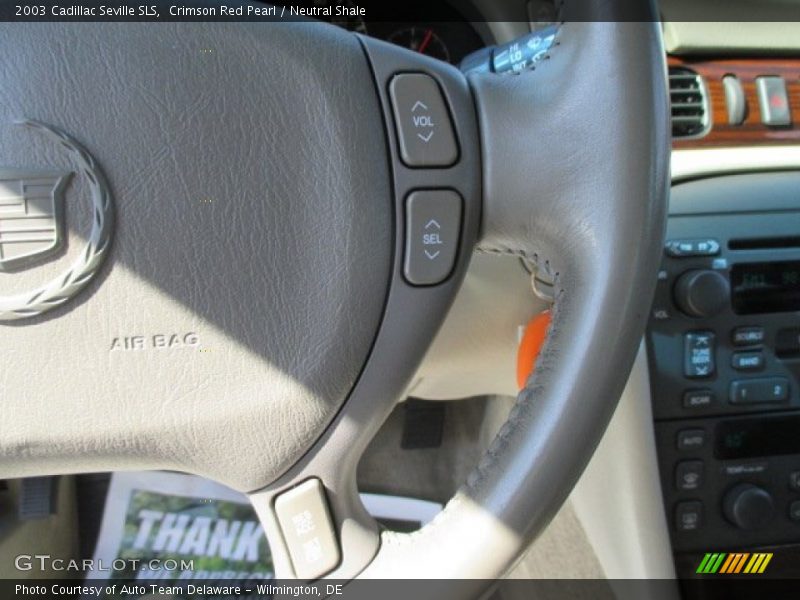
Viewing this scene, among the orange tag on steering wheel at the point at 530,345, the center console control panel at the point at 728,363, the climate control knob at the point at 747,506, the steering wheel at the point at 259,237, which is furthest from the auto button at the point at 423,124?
the climate control knob at the point at 747,506

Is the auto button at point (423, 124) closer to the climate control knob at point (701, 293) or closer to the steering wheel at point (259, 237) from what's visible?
the steering wheel at point (259, 237)

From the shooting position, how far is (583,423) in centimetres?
64

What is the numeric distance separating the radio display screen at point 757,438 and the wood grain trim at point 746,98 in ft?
1.21

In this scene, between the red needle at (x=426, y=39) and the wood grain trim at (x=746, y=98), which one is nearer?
the wood grain trim at (x=746, y=98)

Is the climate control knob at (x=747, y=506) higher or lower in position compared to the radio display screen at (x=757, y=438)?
lower

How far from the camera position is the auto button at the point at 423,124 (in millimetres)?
715

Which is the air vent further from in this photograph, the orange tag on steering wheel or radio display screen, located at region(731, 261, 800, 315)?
the orange tag on steering wheel

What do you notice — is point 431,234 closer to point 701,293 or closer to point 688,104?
point 701,293

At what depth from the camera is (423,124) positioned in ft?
2.36

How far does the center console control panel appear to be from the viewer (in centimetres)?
106

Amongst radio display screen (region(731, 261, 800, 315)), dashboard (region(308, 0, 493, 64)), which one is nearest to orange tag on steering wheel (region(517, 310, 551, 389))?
radio display screen (region(731, 261, 800, 315))

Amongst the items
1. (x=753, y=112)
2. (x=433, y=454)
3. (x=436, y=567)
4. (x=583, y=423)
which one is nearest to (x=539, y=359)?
(x=583, y=423)

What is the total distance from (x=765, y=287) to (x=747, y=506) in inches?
11.1

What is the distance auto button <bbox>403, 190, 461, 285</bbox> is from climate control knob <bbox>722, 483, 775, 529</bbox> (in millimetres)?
612
